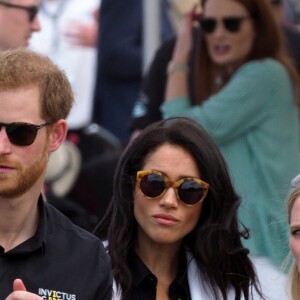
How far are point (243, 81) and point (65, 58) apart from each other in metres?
2.80

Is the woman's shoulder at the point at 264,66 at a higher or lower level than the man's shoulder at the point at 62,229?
higher

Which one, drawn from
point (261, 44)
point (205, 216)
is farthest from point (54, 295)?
point (261, 44)

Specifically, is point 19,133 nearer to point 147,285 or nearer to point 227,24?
point 147,285

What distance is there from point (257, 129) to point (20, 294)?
277 centimetres

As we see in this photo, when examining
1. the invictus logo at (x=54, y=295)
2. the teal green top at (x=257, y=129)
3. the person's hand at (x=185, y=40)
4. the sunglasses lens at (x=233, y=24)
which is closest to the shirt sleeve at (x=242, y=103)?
the teal green top at (x=257, y=129)

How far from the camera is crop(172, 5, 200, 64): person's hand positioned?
6574 millimetres

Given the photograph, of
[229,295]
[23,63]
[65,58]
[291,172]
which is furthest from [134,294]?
[65,58]

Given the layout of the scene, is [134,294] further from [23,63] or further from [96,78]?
[96,78]

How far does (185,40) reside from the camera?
6641 millimetres

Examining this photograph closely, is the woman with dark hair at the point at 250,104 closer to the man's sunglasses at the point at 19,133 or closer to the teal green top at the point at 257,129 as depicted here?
the teal green top at the point at 257,129

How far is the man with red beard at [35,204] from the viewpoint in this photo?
3.81 m

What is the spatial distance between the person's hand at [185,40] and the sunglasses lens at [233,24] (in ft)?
1.15

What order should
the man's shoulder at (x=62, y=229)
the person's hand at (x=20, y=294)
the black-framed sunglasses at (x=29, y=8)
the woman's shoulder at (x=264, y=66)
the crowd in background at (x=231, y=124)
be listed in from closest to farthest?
the person's hand at (x=20, y=294)
the man's shoulder at (x=62, y=229)
the crowd in background at (x=231, y=124)
the black-framed sunglasses at (x=29, y=8)
the woman's shoulder at (x=264, y=66)

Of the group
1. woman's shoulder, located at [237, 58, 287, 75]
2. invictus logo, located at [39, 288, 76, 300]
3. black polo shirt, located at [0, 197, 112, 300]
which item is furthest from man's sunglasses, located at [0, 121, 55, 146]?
woman's shoulder, located at [237, 58, 287, 75]
